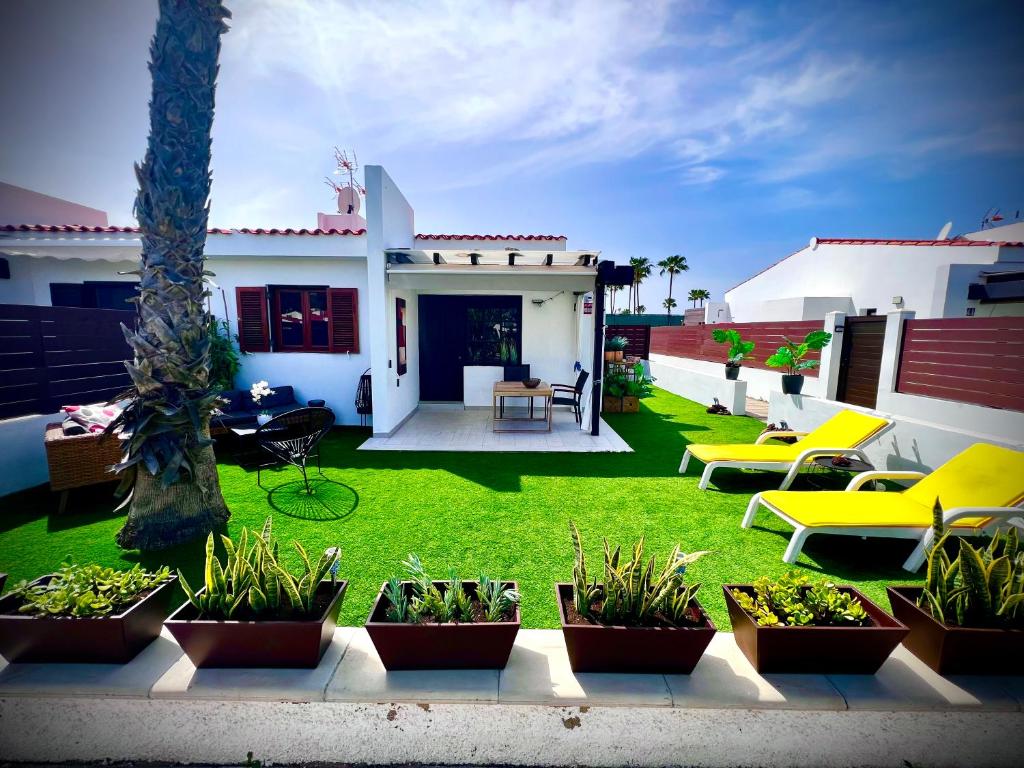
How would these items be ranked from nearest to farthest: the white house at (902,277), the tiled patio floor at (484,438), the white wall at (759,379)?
the tiled patio floor at (484,438)
the white wall at (759,379)
the white house at (902,277)

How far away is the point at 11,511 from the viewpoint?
4.27m

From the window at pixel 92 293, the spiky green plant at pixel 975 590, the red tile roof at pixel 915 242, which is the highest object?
the red tile roof at pixel 915 242

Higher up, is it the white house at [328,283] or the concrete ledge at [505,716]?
the white house at [328,283]

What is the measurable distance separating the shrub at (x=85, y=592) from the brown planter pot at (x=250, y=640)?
0.40 meters

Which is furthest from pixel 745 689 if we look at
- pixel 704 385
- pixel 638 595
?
pixel 704 385

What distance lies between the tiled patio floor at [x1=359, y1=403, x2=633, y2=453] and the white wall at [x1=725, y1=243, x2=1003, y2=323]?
34.4 ft

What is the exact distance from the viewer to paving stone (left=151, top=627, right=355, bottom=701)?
2.02m

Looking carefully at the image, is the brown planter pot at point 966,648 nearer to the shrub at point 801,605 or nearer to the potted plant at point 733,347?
the shrub at point 801,605

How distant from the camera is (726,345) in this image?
13.4m

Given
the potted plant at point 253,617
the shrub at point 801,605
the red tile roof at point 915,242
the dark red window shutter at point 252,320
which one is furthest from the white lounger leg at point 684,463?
the red tile roof at point 915,242

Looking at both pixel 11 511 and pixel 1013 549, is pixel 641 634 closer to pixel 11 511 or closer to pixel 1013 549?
pixel 1013 549

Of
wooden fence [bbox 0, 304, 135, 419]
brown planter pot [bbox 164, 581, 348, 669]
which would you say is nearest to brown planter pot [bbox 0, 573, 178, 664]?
brown planter pot [bbox 164, 581, 348, 669]

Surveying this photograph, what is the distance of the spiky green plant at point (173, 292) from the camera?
131 inches

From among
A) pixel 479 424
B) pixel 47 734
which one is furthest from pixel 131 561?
pixel 479 424
